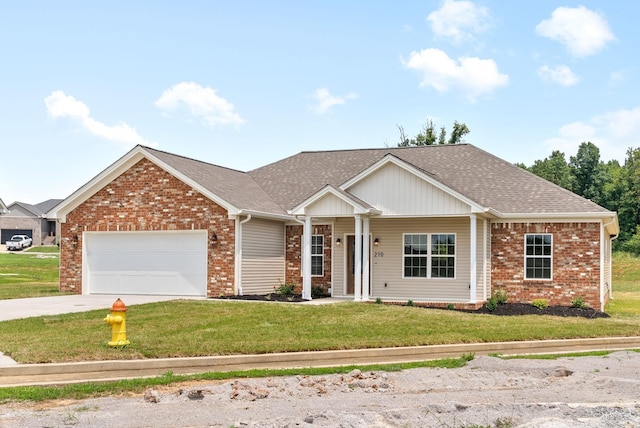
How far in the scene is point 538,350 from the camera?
1371 centimetres

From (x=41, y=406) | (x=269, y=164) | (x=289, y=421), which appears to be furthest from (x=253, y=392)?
(x=269, y=164)

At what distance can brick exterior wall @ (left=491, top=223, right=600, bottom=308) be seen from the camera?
70.5 ft

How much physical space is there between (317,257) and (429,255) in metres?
3.83

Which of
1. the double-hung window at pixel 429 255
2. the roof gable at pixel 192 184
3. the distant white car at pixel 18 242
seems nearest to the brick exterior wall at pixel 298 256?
the roof gable at pixel 192 184

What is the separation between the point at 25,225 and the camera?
7556 cm

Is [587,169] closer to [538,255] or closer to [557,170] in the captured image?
[557,170]

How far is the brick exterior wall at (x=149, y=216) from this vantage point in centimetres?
2281

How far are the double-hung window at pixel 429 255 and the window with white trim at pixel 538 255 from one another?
219cm

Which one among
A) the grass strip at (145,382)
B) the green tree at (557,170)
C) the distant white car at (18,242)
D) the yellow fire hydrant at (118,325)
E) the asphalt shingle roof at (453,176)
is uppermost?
the green tree at (557,170)

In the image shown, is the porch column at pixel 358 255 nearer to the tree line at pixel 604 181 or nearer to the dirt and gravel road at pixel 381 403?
the dirt and gravel road at pixel 381 403

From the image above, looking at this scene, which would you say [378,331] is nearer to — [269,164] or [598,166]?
[269,164]

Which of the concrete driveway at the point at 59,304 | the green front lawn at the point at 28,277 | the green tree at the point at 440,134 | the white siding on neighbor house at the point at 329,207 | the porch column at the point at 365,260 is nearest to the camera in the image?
the concrete driveway at the point at 59,304

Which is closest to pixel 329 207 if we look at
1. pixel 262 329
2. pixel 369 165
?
pixel 369 165

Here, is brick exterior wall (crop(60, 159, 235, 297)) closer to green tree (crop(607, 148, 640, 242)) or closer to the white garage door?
the white garage door
